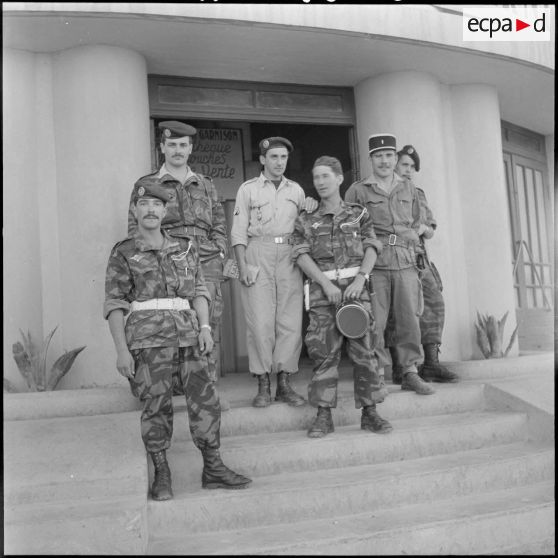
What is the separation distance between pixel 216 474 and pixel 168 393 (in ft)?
1.80

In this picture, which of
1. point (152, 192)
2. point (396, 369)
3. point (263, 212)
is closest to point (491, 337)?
point (396, 369)

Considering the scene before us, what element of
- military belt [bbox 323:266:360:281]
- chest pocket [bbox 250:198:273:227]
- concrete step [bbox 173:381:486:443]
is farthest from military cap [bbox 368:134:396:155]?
concrete step [bbox 173:381:486:443]

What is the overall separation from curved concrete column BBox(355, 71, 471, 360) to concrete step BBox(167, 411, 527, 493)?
2.10 m

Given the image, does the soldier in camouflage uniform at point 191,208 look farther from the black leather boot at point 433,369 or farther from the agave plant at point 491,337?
the agave plant at point 491,337

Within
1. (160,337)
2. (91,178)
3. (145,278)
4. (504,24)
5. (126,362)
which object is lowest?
(126,362)

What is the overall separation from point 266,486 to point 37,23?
3.77m

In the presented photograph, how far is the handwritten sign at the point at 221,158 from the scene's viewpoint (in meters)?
7.70

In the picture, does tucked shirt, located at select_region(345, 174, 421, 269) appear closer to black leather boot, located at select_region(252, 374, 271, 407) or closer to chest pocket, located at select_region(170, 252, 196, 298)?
black leather boot, located at select_region(252, 374, 271, 407)

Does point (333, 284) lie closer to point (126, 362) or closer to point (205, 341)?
point (205, 341)

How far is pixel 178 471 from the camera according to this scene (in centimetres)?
401

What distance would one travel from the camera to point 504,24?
5688 millimetres

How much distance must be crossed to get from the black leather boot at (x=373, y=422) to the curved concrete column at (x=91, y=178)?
6.91ft

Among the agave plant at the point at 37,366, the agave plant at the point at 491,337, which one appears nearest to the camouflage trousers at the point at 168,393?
the agave plant at the point at 37,366

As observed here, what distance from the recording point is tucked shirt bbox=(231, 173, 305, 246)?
193 inches
